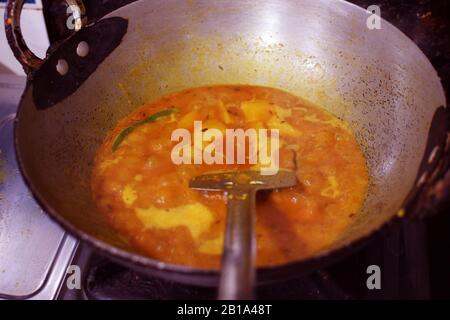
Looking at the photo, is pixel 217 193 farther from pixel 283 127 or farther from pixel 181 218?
pixel 283 127

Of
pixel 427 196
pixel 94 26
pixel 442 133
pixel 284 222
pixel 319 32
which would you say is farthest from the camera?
pixel 319 32

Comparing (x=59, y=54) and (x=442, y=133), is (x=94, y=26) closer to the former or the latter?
(x=59, y=54)

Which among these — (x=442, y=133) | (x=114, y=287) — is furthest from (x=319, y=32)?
(x=114, y=287)

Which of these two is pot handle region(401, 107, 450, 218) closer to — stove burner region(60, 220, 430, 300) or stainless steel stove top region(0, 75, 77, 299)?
stove burner region(60, 220, 430, 300)

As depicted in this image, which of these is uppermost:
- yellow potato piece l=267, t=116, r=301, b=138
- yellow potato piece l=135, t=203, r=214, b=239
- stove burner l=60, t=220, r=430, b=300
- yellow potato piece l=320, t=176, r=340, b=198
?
yellow potato piece l=267, t=116, r=301, b=138

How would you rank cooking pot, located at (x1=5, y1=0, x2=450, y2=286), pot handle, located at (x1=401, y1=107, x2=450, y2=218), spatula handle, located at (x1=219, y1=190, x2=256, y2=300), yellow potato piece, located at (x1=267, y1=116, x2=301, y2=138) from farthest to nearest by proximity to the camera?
1. yellow potato piece, located at (x1=267, y1=116, x2=301, y2=138)
2. cooking pot, located at (x1=5, y1=0, x2=450, y2=286)
3. pot handle, located at (x1=401, y1=107, x2=450, y2=218)
4. spatula handle, located at (x1=219, y1=190, x2=256, y2=300)

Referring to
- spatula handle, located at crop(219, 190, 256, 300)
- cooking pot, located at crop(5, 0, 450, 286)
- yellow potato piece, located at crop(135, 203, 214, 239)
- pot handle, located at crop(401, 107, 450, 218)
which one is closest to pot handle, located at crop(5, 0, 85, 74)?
cooking pot, located at crop(5, 0, 450, 286)
